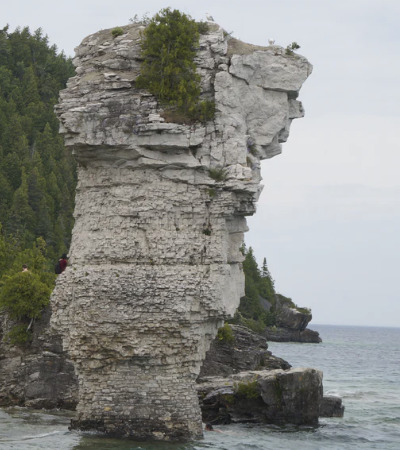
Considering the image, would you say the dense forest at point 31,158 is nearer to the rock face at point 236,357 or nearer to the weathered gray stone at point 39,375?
the weathered gray stone at point 39,375

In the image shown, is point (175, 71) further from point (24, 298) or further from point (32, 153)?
point (32, 153)

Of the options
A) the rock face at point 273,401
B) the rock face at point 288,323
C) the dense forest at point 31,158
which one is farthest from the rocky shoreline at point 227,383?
the rock face at point 288,323

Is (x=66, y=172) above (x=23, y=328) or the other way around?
above

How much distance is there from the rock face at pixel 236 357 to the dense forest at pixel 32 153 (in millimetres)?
20480

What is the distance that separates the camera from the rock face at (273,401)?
29906 mm

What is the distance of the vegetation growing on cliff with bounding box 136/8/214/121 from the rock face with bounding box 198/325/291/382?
14.3 metres

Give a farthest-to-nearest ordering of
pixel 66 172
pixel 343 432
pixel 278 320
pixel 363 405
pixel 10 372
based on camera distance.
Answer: pixel 278 320, pixel 66 172, pixel 363 405, pixel 10 372, pixel 343 432

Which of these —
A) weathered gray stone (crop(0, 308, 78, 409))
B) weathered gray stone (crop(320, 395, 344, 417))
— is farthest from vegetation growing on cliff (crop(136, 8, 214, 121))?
weathered gray stone (crop(320, 395, 344, 417))

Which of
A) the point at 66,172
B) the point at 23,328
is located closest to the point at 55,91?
the point at 66,172

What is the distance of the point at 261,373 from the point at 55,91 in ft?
285

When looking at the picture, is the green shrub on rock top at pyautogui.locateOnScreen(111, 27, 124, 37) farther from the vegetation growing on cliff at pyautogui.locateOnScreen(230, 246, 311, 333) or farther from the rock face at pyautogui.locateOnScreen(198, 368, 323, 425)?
the vegetation growing on cliff at pyautogui.locateOnScreen(230, 246, 311, 333)

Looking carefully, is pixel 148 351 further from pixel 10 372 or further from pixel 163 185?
pixel 10 372

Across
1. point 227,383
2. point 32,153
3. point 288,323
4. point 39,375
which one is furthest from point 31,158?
point 227,383

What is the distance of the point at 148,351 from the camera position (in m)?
24.4
